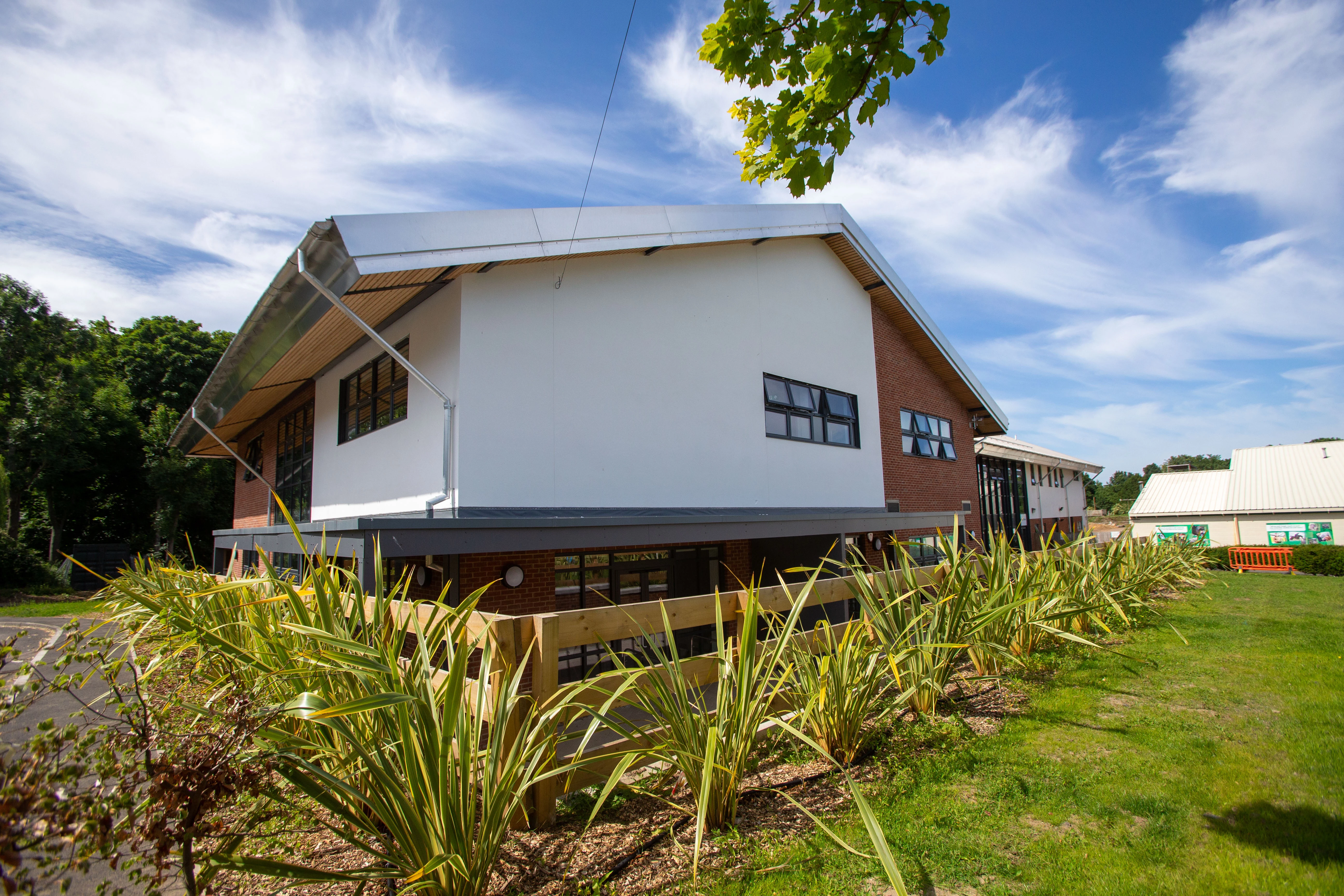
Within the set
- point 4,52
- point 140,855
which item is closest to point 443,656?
point 140,855

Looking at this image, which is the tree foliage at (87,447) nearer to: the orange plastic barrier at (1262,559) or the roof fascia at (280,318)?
the roof fascia at (280,318)

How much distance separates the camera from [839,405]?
40.2 feet

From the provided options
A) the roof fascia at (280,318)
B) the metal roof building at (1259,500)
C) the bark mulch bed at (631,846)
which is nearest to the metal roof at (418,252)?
the roof fascia at (280,318)

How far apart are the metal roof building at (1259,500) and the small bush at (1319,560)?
884 centimetres

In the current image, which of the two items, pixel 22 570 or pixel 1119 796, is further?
pixel 22 570

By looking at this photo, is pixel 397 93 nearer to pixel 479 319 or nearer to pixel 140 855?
pixel 479 319

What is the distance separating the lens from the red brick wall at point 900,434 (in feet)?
44.8

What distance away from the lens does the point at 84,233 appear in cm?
1844

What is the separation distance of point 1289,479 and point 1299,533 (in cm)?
334

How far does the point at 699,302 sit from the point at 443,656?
6125 millimetres

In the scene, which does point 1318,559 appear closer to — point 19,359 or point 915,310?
point 915,310

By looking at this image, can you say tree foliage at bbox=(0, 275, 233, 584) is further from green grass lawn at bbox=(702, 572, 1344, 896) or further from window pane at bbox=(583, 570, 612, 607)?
green grass lawn at bbox=(702, 572, 1344, 896)

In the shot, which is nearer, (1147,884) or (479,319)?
(1147,884)

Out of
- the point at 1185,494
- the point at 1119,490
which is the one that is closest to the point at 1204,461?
the point at 1119,490
